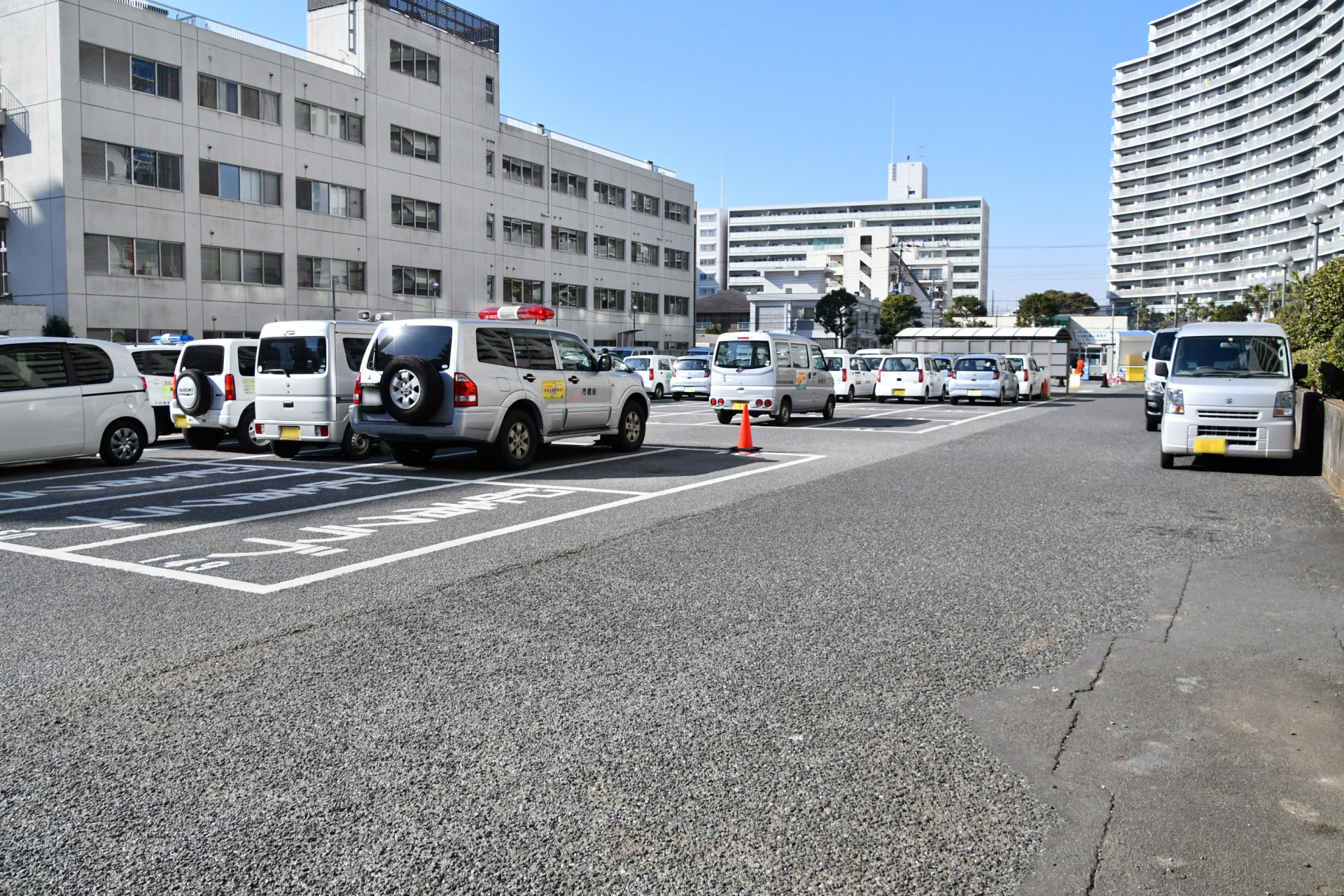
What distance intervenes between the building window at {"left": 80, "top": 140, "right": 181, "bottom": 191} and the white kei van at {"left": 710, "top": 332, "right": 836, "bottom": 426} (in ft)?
79.6

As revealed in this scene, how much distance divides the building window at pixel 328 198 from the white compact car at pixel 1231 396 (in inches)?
1417

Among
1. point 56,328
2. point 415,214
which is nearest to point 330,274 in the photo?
point 415,214

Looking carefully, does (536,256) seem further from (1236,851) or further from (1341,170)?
(1341,170)

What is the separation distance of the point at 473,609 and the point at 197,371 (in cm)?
1281

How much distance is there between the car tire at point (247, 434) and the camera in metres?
16.8

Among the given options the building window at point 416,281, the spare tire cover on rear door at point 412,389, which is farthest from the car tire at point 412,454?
the building window at point 416,281

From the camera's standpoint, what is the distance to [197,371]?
56.3 feet

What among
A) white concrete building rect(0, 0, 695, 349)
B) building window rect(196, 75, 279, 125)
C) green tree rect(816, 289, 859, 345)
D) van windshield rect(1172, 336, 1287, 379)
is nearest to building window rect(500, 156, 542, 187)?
white concrete building rect(0, 0, 695, 349)

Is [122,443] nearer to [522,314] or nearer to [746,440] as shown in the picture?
[522,314]

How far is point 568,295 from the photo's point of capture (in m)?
59.8

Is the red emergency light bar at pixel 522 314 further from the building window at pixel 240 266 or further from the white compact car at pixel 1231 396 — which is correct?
the building window at pixel 240 266

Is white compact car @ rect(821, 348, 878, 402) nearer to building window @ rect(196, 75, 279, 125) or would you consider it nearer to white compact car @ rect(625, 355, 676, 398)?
white compact car @ rect(625, 355, 676, 398)

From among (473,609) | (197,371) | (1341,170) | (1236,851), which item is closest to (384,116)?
(197,371)

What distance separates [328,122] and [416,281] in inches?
315
